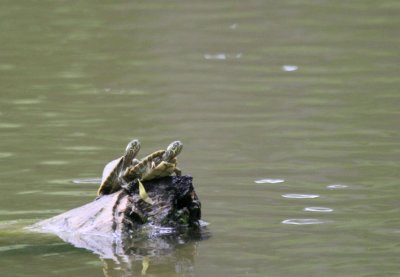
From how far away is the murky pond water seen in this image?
6.36 metres

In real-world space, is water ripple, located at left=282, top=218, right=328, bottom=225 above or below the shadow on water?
above

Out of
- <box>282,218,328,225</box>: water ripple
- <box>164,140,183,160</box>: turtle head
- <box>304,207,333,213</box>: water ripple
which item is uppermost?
<box>164,140,183,160</box>: turtle head

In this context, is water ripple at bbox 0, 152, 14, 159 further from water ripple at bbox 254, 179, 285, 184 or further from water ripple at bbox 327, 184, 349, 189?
water ripple at bbox 327, 184, 349, 189

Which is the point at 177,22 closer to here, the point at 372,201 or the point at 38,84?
the point at 38,84

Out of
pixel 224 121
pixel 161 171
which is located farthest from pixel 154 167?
pixel 224 121

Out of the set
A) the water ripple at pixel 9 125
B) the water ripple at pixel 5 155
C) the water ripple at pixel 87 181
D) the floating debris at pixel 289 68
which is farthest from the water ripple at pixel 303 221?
the floating debris at pixel 289 68

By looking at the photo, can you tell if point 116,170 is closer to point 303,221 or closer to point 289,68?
point 303,221

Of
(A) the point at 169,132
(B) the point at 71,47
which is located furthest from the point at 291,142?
(B) the point at 71,47

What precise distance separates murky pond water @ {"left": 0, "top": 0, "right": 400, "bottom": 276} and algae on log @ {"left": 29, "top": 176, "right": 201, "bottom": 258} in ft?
0.40

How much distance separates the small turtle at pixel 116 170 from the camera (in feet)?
21.1

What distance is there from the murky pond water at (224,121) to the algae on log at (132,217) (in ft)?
0.40

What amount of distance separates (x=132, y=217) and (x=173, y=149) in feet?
1.39

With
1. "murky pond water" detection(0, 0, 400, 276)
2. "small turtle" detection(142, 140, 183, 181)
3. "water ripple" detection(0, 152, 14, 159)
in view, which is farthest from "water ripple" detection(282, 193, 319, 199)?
"water ripple" detection(0, 152, 14, 159)

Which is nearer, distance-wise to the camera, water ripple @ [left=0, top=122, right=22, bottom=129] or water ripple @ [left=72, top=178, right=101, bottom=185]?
water ripple @ [left=72, top=178, right=101, bottom=185]
